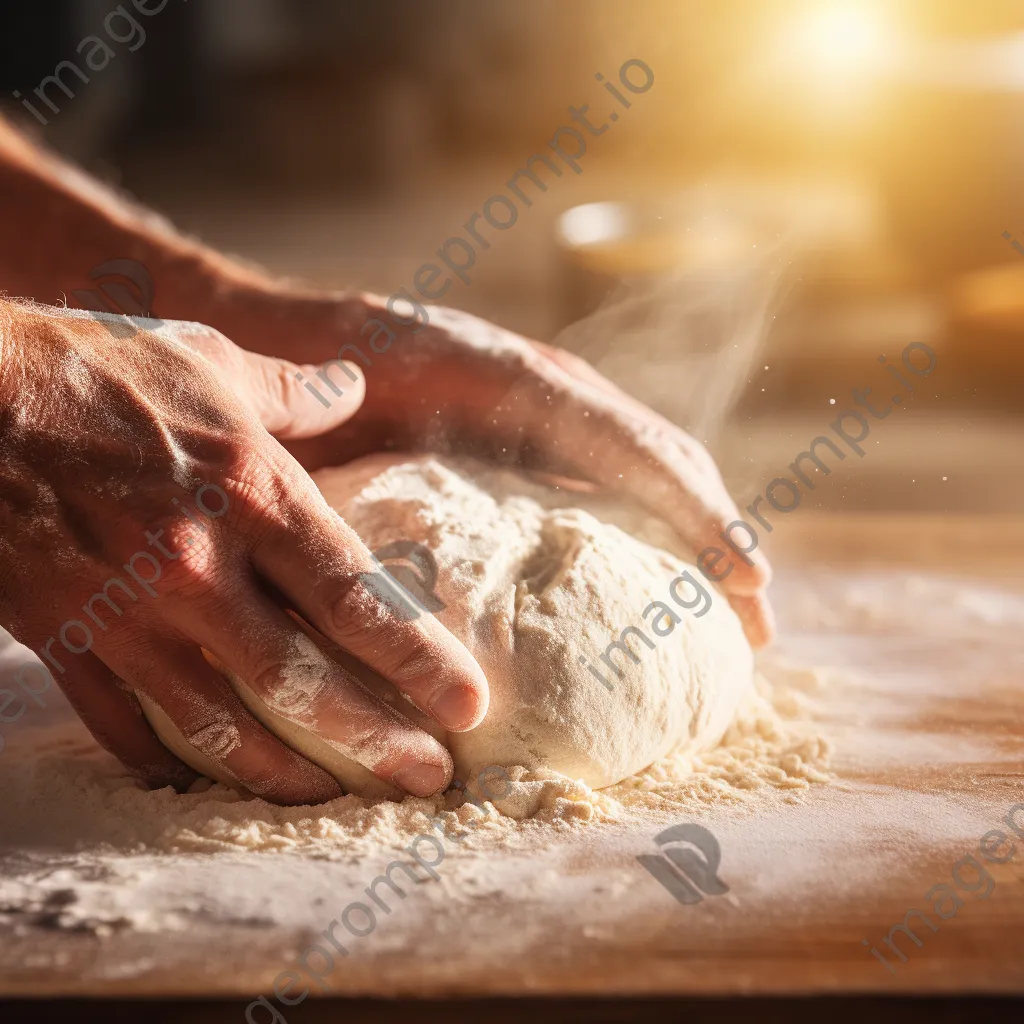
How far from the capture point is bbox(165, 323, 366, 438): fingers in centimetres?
93

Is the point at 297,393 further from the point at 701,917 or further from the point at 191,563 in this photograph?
the point at 701,917

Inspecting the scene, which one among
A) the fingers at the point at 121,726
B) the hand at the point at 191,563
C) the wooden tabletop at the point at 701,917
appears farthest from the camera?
the fingers at the point at 121,726

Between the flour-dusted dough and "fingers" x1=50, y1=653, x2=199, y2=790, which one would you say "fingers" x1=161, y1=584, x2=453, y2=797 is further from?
"fingers" x1=50, y1=653, x2=199, y2=790

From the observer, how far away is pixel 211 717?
0.85 m

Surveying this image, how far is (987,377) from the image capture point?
3.52 m

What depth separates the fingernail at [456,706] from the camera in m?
0.81

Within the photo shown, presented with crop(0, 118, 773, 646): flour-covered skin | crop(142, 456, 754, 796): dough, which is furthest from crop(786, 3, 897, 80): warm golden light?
crop(142, 456, 754, 796): dough

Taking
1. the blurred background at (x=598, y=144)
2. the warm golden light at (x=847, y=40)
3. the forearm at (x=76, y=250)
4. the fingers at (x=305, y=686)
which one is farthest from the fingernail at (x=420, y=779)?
the warm golden light at (x=847, y=40)

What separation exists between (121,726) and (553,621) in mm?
422


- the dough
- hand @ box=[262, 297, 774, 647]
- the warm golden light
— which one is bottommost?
the dough

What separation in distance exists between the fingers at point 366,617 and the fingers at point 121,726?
0.77 feet

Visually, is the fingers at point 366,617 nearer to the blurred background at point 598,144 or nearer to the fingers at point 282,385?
the fingers at point 282,385

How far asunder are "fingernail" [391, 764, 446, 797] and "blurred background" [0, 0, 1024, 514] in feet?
7.41

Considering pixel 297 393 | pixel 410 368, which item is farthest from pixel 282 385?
pixel 410 368
